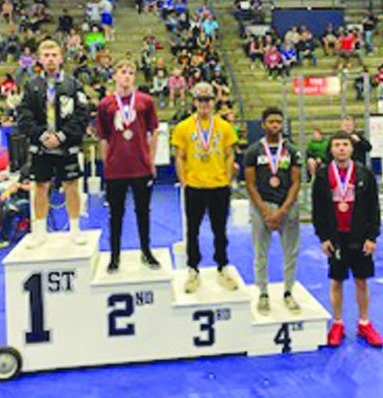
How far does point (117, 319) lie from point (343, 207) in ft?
6.30

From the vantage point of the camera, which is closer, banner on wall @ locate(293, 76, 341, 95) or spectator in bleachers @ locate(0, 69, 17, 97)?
banner on wall @ locate(293, 76, 341, 95)

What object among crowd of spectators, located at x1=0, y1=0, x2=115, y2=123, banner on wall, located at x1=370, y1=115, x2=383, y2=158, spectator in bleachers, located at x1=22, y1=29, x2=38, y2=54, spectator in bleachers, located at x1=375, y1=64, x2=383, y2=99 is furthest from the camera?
spectator in bleachers, located at x1=22, y1=29, x2=38, y2=54

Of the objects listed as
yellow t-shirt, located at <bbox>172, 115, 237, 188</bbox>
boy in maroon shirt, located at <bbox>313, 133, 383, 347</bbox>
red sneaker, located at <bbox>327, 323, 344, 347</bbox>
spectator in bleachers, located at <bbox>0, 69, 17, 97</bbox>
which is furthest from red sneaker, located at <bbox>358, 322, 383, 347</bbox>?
spectator in bleachers, located at <bbox>0, 69, 17, 97</bbox>

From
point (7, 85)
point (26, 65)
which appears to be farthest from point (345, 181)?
point (26, 65)

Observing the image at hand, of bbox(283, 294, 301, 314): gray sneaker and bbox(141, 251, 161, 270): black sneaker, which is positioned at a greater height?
bbox(141, 251, 161, 270): black sneaker

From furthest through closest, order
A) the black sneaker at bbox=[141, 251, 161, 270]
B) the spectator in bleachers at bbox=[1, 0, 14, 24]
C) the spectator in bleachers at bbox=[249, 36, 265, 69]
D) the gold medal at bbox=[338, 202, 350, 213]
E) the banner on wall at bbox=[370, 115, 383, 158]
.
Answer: the spectator in bleachers at bbox=[1, 0, 14, 24] → the spectator in bleachers at bbox=[249, 36, 265, 69] → the banner on wall at bbox=[370, 115, 383, 158] → the black sneaker at bbox=[141, 251, 161, 270] → the gold medal at bbox=[338, 202, 350, 213]

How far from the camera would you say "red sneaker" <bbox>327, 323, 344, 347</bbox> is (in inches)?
166

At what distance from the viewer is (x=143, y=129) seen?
4094 millimetres

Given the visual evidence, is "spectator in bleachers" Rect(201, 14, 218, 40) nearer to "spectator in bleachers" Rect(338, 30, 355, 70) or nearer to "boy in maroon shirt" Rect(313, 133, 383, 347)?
"spectator in bleachers" Rect(338, 30, 355, 70)

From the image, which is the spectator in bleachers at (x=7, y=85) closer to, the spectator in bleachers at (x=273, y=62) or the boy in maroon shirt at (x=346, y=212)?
the spectator in bleachers at (x=273, y=62)

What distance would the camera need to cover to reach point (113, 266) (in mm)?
4188

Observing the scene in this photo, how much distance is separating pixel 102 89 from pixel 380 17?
12.1 metres

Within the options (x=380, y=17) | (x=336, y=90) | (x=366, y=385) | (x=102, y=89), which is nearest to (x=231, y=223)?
(x=336, y=90)

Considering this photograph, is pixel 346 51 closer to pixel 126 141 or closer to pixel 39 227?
pixel 126 141
